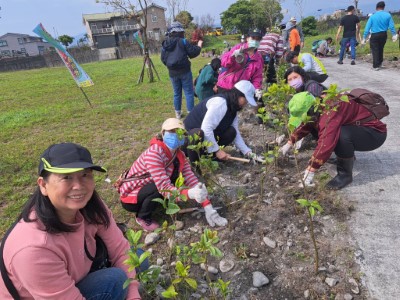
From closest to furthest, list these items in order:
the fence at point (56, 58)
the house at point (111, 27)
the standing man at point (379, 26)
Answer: the standing man at point (379, 26) → the fence at point (56, 58) → the house at point (111, 27)

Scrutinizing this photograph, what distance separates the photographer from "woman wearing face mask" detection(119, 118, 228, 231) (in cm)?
269

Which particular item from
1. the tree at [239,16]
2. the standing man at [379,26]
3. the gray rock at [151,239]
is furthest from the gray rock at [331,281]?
the tree at [239,16]

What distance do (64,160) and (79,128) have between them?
211 inches

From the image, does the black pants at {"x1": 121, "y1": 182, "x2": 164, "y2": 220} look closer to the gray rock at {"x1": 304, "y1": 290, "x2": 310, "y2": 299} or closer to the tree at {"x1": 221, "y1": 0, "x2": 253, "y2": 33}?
the gray rock at {"x1": 304, "y1": 290, "x2": 310, "y2": 299}

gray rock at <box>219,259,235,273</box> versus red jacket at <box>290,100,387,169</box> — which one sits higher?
red jacket at <box>290,100,387,169</box>

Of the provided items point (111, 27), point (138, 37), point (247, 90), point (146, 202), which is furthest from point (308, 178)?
point (111, 27)

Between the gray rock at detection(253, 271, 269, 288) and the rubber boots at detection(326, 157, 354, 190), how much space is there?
133cm

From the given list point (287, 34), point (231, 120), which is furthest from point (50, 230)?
point (287, 34)

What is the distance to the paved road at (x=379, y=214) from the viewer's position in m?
2.04

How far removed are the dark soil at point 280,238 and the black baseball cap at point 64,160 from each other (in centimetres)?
123

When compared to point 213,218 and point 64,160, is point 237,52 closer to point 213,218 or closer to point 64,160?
point 213,218

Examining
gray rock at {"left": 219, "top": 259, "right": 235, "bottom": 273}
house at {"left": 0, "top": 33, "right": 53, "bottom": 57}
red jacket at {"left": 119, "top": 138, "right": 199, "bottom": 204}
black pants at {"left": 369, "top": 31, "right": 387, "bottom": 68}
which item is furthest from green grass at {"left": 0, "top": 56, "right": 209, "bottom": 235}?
house at {"left": 0, "top": 33, "right": 53, "bottom": 57}

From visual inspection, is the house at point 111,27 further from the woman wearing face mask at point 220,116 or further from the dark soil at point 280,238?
the dark soil at point 280,238

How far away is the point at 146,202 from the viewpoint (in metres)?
2.86
